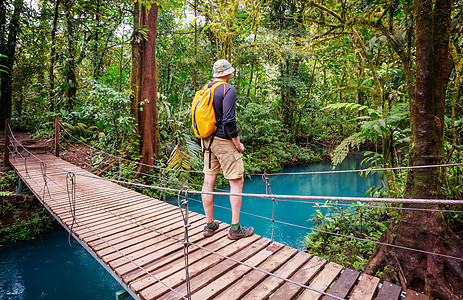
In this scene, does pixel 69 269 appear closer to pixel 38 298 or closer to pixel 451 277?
pixel 38 298

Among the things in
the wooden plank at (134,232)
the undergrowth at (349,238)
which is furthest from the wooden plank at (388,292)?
the wooden plank at (134,232)

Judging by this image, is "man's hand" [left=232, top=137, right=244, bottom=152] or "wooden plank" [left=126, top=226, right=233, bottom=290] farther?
"man's hand" [left=232, top=137, right=244, bottom=152]

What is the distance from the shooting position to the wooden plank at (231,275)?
1706 millimetres

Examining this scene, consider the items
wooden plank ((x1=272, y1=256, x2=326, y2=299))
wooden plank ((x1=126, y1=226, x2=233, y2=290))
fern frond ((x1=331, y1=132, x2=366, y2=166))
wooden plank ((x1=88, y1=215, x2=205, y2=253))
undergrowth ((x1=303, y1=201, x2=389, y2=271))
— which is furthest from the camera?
undergrowth ((x1=303, y1=201, x2=389, y2=271))

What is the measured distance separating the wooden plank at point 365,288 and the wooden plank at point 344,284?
0.12ft

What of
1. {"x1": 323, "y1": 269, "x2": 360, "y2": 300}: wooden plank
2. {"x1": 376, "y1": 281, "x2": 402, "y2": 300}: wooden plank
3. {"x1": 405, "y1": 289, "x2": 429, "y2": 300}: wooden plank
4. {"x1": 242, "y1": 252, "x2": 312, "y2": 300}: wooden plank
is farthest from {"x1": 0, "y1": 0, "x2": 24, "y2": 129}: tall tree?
{"x1": 405, "y1": 289, "x2": 429, "y2": 300}: wooden plank

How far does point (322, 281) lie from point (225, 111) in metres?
1.44

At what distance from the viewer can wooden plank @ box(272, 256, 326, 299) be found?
1.68 m

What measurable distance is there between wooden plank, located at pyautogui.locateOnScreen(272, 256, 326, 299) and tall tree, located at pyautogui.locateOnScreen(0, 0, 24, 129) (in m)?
9.11

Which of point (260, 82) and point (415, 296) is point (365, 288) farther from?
point (260, 82)

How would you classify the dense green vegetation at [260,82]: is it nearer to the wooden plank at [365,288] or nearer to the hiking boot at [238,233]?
the wooden plank at [365,288]

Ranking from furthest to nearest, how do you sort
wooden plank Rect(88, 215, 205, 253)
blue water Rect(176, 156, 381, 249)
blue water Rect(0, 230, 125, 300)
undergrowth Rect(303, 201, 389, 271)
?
blue water Rect(176, 156, 381, 249)
blue water Rect(0, 230, 125, 300)
undergrowth Rect(303, 201, 389, 271)
wooden plank Rect(88, 215, 205, 253)

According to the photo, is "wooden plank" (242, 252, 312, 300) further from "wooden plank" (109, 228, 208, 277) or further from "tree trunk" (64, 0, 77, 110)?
"tree trunk" (64, 0, 77, 110)

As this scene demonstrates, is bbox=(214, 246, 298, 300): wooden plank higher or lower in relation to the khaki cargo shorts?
lower
